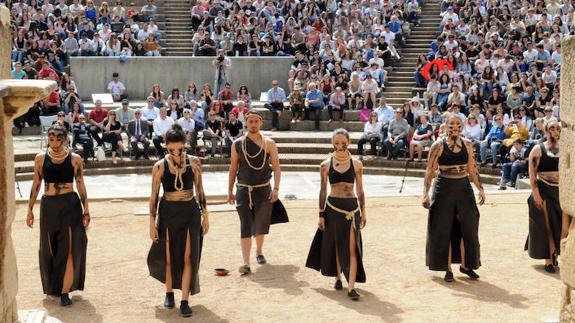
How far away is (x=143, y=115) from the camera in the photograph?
22031 mm

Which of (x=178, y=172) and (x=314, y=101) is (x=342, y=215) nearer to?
(x=178, y=172)

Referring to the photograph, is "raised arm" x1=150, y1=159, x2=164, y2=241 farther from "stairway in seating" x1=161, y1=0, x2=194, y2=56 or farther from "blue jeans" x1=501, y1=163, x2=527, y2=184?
"stairway in seating" x1=161, y1=0, x2=194, y2=56

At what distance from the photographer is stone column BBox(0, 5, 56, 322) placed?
6098mm

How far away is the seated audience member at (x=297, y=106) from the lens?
2394 cm

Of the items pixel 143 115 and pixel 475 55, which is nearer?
pixel 143 115

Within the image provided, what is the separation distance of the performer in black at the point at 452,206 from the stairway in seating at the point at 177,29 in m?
18.7

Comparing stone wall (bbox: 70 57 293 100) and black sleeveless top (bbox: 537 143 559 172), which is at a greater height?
stone wall (bbox: 70 57 293 100)

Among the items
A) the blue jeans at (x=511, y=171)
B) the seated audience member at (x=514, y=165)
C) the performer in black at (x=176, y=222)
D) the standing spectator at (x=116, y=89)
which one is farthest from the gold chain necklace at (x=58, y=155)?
the standing spectator at (x=116, y=89)

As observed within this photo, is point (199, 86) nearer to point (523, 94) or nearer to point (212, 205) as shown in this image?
point (523, 94)

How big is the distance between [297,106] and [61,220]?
14.1m

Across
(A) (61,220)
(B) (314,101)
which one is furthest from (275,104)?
(A) (61,220)

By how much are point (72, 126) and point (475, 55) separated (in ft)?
34.8

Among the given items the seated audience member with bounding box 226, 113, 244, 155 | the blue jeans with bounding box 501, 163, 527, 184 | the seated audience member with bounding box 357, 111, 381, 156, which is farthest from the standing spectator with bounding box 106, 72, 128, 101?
the blue jeans with bounding box 501, 163, 527, 184

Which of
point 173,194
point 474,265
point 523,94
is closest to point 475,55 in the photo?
point 523,94
